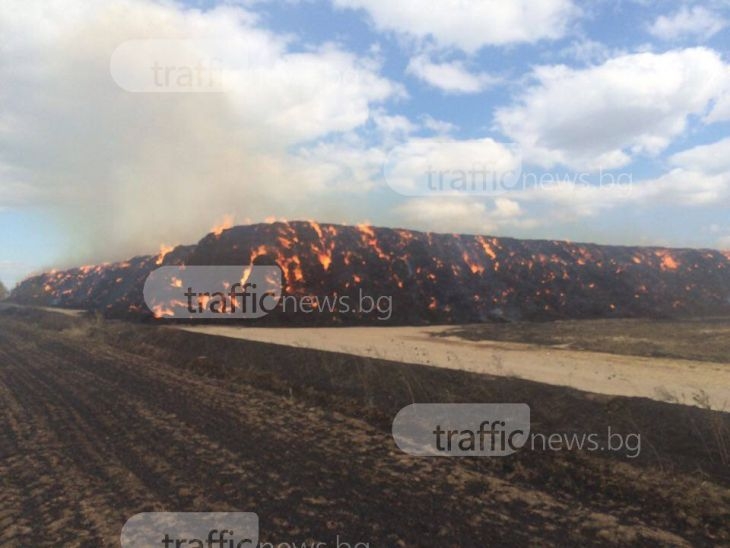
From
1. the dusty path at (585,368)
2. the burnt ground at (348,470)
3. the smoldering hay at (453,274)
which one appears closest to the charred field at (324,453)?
the burnt ground at (348,470)

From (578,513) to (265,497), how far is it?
16.2ft

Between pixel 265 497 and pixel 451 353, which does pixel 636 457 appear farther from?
pixel 451 353

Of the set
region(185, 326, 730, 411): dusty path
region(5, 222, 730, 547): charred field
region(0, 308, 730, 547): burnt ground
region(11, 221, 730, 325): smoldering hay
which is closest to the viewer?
region(0, 308, 730, 547): burnt ground

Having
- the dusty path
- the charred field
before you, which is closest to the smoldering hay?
the charred field

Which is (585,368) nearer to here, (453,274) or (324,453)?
(324,453)

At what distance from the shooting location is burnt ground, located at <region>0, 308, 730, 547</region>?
6.28 m

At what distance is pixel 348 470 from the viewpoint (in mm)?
8242

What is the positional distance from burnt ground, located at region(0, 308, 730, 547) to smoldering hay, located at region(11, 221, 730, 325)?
25.1 meters

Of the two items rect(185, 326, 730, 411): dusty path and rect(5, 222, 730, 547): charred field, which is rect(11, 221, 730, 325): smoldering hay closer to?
rect(5, 222, 730, 547): charred field

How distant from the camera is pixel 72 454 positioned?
A: 30.3 ft

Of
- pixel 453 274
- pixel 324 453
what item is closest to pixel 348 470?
pixel 324 453

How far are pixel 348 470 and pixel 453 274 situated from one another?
41.8 meters

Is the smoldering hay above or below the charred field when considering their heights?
above

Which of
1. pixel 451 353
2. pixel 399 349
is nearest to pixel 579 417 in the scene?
pixel 451 353
